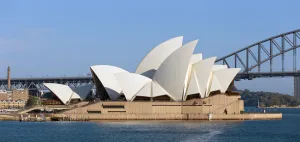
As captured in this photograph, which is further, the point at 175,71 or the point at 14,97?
the point at 14,97

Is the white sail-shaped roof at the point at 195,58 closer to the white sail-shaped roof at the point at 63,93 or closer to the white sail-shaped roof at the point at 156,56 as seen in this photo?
the white sail-shaped roof at the point at 156,56

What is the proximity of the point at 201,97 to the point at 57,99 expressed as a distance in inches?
760

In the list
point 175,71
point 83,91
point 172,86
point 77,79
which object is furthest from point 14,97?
point 175,71

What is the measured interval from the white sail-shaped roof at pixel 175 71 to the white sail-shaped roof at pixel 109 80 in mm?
5236

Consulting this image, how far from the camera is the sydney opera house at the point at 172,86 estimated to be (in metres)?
78.5

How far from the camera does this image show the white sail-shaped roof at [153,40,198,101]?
76.9 meters

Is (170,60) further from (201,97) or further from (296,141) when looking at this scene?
(296,141)

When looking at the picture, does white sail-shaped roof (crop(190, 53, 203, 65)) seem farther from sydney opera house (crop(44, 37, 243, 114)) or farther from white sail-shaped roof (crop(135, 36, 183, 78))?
white sail-shaped roof (crop(135, 36, 183, 78))

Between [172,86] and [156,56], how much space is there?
6.07 m

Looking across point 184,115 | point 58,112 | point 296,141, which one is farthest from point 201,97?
point 296,141

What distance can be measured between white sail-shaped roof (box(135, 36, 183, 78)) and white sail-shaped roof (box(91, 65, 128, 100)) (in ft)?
14.6

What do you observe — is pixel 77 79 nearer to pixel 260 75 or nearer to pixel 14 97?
pixel 14 97

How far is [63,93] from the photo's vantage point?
87625 millimetres

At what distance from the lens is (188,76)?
7925 cm
